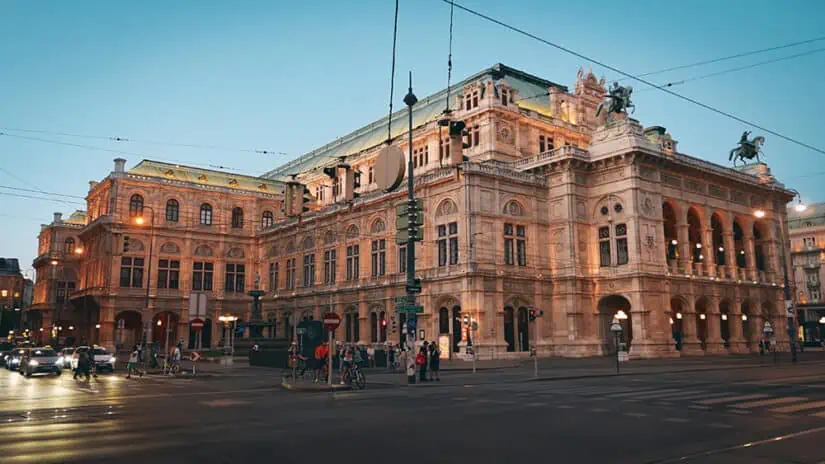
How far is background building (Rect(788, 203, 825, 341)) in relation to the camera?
310 feet

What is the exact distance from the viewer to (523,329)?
5256 cm

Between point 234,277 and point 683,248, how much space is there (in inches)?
2059

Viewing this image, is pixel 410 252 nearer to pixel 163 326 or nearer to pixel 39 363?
pixel 39 363

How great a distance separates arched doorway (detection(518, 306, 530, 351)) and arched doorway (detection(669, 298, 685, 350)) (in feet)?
39.3

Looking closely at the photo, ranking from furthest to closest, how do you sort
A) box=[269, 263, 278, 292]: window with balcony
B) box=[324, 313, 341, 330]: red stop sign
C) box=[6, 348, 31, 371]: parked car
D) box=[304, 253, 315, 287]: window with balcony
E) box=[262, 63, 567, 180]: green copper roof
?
box=[269, 263, 278, 292]: window with balcony, box=[304, 253, 315, 287]: window with balcony, box=[262, 63, 567, 180]: green copper roof, box=[6, 348, 31, 371]: parked car, box=[324, 313, 341, 330]: red stop sign

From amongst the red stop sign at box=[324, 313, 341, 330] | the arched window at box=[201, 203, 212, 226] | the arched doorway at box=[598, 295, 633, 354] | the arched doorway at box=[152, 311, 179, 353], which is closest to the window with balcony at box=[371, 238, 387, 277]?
the arched doorway at box=[598, 295, 633, 354]

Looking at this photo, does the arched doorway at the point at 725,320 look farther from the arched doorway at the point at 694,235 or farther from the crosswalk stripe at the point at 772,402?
the crosswalk stripe at the point at 772,402

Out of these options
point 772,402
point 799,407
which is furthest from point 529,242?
point 799,407

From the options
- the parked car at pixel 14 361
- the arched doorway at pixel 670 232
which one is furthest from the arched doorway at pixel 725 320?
the parked car at pixel 14 361

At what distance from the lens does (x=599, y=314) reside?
173ft

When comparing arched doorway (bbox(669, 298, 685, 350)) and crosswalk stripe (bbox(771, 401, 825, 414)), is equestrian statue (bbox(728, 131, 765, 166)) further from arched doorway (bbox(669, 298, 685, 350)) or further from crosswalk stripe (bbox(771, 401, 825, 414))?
crosswalk stripe (bbox(771, 401, 825, 414))

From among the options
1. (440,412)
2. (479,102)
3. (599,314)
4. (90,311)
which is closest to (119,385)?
(440,412)

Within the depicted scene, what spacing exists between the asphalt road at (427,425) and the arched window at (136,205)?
179ft

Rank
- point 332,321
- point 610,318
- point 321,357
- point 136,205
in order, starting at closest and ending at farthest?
point 332,321, point 321,357, point 610,318, point 136,205
